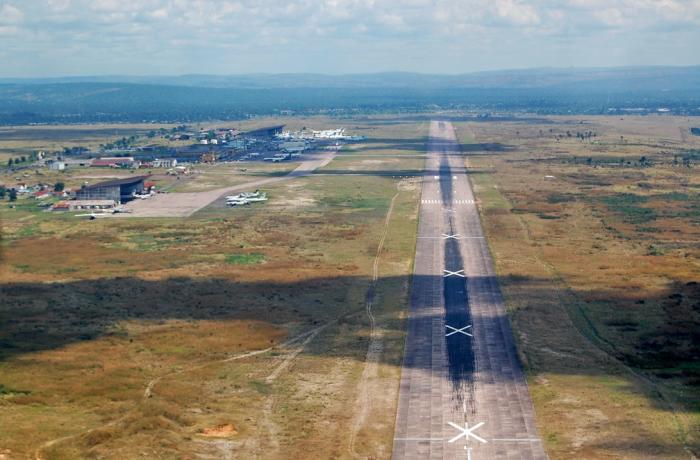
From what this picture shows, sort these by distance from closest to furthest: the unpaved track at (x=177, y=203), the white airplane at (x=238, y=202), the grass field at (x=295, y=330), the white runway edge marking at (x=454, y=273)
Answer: the grass field at (x=295, y=330) → the white runway edge marking at (x=454, y=273) → the unpaved track at (x=177, y=203) → the white airplane at (x=238, y=202)

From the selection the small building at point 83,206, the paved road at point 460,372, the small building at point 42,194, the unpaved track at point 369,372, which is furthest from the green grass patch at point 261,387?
the small building at point 42,194

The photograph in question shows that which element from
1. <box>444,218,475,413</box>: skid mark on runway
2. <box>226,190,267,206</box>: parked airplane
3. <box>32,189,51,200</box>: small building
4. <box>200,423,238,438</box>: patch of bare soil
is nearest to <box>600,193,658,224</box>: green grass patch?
<box>444,218,475,413</box>: skid mark on runway

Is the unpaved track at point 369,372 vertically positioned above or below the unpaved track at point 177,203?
below

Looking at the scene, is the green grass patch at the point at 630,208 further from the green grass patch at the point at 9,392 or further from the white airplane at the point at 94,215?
the green grass patch at the point at 9,392

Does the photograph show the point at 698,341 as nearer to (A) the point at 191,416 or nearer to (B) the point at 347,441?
(B) the point at 347,441

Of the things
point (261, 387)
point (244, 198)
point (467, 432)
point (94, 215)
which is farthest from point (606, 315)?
point (94, 215)

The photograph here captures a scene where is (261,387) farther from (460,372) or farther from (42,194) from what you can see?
(42,194)
